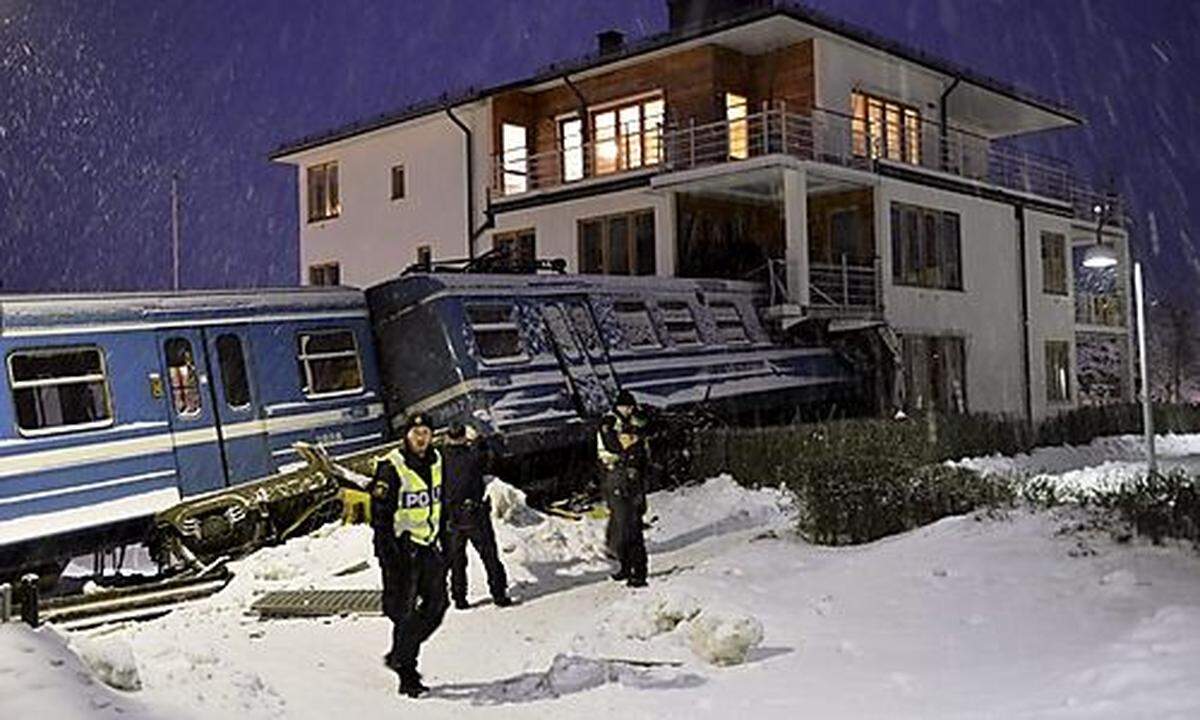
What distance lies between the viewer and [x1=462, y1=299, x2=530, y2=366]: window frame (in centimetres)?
1719

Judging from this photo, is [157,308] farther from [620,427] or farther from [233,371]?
[620,427]

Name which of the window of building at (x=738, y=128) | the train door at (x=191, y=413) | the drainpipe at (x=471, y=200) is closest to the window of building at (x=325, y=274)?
the drainpipe at (x=471, y=200)

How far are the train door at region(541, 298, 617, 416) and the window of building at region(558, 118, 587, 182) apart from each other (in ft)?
36.5

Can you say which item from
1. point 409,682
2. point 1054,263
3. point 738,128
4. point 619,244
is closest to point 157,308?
point 409,682

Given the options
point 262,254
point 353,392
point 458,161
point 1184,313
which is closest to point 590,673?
point 353,392

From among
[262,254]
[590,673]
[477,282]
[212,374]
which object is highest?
[262,254]

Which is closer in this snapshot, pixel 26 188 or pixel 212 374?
pixel 212 374

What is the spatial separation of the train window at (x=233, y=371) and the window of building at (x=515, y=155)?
15887 millimetres

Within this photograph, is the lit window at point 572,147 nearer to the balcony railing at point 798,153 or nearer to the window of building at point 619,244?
the balcony railing at point 798,153

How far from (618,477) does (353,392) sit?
16.9 ft

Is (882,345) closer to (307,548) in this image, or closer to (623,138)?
(623,138)

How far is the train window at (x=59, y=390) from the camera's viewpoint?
44.2 feet

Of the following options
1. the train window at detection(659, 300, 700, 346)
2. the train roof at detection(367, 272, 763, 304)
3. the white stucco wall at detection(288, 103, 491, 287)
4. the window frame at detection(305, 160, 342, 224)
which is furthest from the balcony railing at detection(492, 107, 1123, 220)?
the window frame at detection(305, 160, 342, 224)

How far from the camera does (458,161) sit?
3134 centimetres
